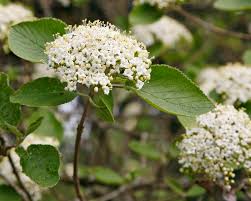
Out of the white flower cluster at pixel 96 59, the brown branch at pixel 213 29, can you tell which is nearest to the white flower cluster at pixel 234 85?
the brown branch at pixel 213 29

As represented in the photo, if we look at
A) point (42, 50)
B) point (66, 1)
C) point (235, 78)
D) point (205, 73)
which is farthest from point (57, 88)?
point (66, 1)

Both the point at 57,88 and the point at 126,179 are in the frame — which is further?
the point at 126,179

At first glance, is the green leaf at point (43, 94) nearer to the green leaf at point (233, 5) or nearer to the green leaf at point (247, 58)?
the green leaf at point (233, 5)

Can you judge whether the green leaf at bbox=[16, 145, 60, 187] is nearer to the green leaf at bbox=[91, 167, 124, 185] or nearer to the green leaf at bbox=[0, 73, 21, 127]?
the green leaf at bbox=[0, 73, 21, 127]

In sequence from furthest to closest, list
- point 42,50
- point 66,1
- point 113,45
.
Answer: point 66,1 → point 42,50 → point 113,45

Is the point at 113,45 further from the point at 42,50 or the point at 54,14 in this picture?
the point at 54,14

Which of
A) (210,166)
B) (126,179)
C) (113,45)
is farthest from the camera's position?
(126,179)

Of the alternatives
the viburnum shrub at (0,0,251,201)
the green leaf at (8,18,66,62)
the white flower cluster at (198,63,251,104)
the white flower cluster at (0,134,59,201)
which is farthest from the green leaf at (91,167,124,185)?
the green leaf at (8,18,66,62)
